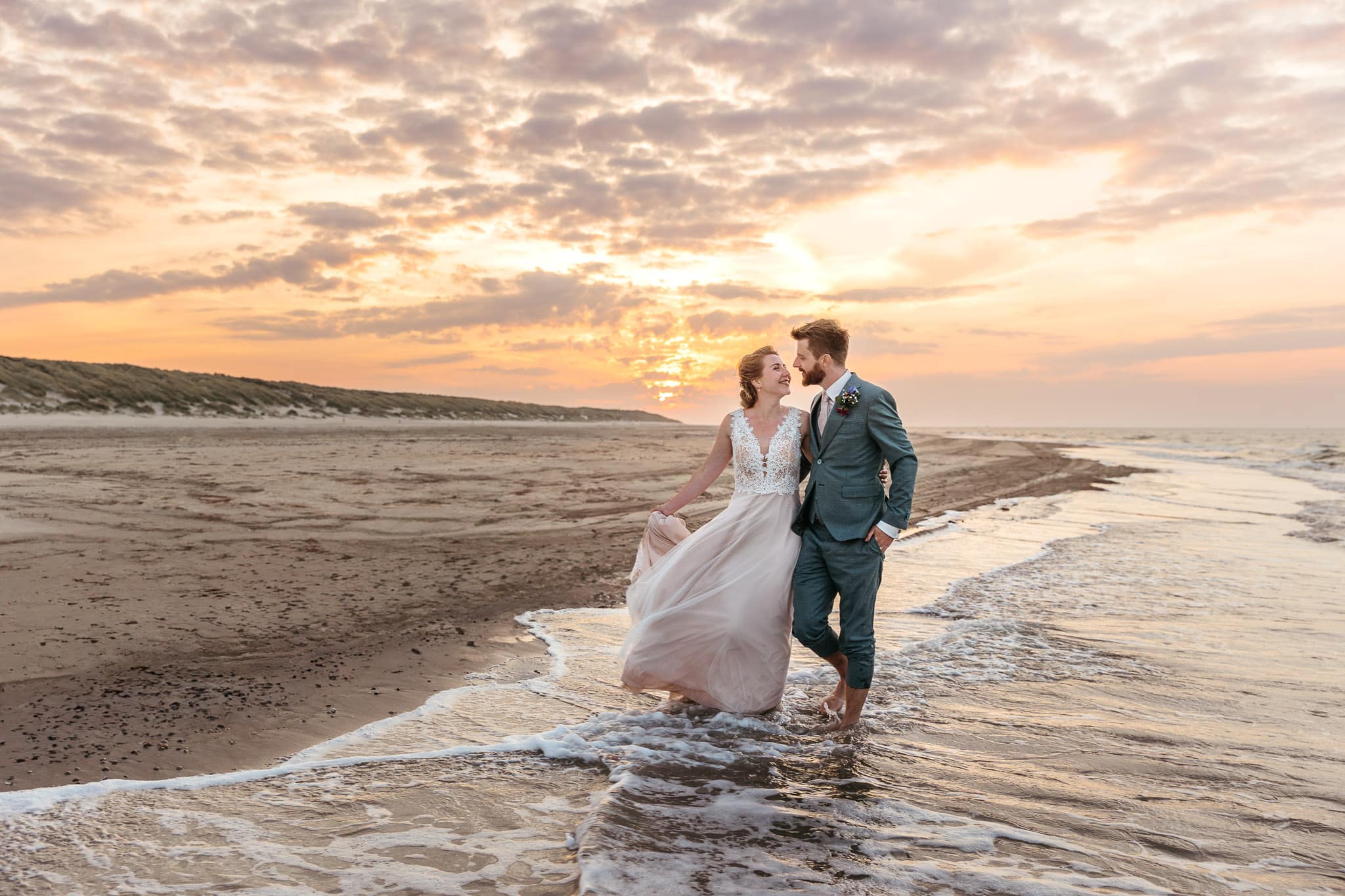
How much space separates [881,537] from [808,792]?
131 cm

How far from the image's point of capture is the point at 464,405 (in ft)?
195

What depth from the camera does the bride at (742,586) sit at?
477cm

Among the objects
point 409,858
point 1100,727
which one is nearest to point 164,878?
point 409,858

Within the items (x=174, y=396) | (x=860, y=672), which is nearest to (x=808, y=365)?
(x=860, y=672)

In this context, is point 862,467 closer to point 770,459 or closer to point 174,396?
point 770,459

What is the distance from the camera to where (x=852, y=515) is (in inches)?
176

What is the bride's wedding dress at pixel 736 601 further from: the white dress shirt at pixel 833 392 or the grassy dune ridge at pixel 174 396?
the grassy dune ridge at pixel 174 396

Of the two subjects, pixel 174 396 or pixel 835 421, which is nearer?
pixel 835 421

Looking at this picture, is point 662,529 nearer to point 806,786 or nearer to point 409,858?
point 806,786

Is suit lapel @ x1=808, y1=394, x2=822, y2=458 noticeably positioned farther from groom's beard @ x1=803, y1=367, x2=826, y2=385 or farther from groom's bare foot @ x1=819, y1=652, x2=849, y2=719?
groom's bare foot @ x1=819, y1=652, x2=849, y2=719

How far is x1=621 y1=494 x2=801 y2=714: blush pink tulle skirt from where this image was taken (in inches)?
187

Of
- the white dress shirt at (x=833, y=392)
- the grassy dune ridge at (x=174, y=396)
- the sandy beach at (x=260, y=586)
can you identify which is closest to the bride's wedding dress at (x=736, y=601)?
the white dress shirt at (x=833, y=392)

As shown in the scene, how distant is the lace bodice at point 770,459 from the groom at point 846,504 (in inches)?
6.1

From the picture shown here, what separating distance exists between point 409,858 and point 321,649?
293 cm
